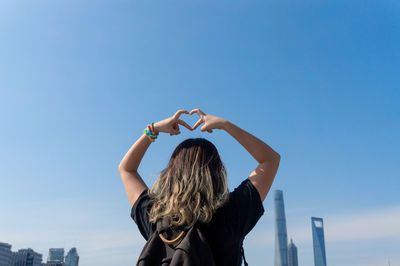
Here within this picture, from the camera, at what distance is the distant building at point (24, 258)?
133 meters

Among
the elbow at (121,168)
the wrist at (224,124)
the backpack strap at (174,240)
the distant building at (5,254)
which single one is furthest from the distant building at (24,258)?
the backpack strap at (174,240)

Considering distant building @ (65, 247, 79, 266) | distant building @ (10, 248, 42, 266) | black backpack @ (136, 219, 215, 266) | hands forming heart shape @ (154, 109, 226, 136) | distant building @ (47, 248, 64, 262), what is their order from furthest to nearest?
1. distant building @ (47, 248, 64, 262)
2. distant building @ (65, 247, 79, 266)
3. distant building @ (10, 248, 42, 266)
4. hands forming heart shape @ (154, 109, 226, 136)
5. black backpack @ (136, 219, 215, 266)

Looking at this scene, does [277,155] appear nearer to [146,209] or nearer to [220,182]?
[220,182]

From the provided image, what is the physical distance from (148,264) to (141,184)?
0.75 metres

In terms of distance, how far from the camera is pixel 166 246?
7.36 feet

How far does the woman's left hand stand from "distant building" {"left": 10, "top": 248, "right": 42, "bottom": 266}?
493 ft

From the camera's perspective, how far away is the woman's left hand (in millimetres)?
2961

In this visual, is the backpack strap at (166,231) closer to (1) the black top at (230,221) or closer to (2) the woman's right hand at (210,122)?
(1) the black top at (230,221)

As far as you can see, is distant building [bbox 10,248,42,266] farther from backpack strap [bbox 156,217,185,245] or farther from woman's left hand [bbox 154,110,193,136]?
backpack strap [bbox 156,217,185,245]

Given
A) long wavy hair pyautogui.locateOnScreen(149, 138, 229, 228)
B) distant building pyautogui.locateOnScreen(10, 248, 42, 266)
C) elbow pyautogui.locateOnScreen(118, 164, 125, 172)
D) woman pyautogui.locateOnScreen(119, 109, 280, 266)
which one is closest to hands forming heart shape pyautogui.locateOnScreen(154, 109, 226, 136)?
woman pyautogui.locateOnScreen(119, 109, 280, 266)

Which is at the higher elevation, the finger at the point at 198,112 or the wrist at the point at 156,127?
the finger at the point at 198,112

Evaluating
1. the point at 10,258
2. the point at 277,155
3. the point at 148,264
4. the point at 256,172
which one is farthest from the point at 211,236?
the point at 10,258

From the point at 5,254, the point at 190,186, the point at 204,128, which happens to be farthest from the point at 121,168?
the point at 5,254

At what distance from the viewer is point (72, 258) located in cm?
18975
